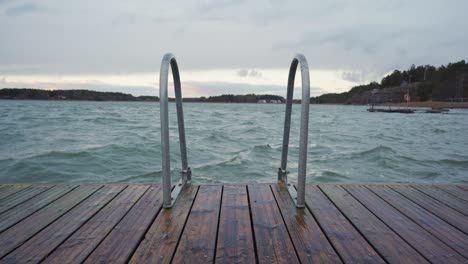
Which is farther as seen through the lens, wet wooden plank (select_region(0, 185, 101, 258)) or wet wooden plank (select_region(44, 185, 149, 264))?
wet wooden plank (select_region(0, 185, 101, 258))

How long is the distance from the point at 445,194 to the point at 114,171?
24.6ft

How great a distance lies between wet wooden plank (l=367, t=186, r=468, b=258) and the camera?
2.00 meters

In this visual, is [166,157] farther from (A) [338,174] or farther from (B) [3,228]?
(A) [338,174]

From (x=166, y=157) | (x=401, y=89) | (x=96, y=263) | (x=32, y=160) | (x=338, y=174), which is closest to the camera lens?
(x=96, y=263)

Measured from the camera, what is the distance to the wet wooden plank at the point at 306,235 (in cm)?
179

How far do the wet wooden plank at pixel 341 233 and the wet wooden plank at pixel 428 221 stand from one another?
55 centimetres

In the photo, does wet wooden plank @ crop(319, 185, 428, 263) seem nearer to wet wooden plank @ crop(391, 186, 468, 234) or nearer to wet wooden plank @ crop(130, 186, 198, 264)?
wet wooden plank @ crop(391, 186, 468, 234)

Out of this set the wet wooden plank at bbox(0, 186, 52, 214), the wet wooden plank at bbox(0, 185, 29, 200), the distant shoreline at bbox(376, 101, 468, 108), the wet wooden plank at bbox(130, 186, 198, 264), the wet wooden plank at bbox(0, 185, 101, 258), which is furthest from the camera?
the distant shoreline at bbox(376, 101, 468, 108)

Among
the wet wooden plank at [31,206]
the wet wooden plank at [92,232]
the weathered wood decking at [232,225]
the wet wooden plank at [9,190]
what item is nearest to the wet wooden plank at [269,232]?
the weathered wood decking at [232,225]

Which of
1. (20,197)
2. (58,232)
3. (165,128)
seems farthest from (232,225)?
(20,197)

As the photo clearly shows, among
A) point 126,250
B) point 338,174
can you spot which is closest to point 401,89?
point 338,174

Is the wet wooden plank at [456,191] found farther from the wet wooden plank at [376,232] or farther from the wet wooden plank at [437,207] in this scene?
the wet wooden plank at [376,232]

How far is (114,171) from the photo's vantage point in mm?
8258

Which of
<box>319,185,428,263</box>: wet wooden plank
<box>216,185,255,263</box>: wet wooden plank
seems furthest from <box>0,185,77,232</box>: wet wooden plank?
<box>319,185,428,263</box>: wet wooden plank
